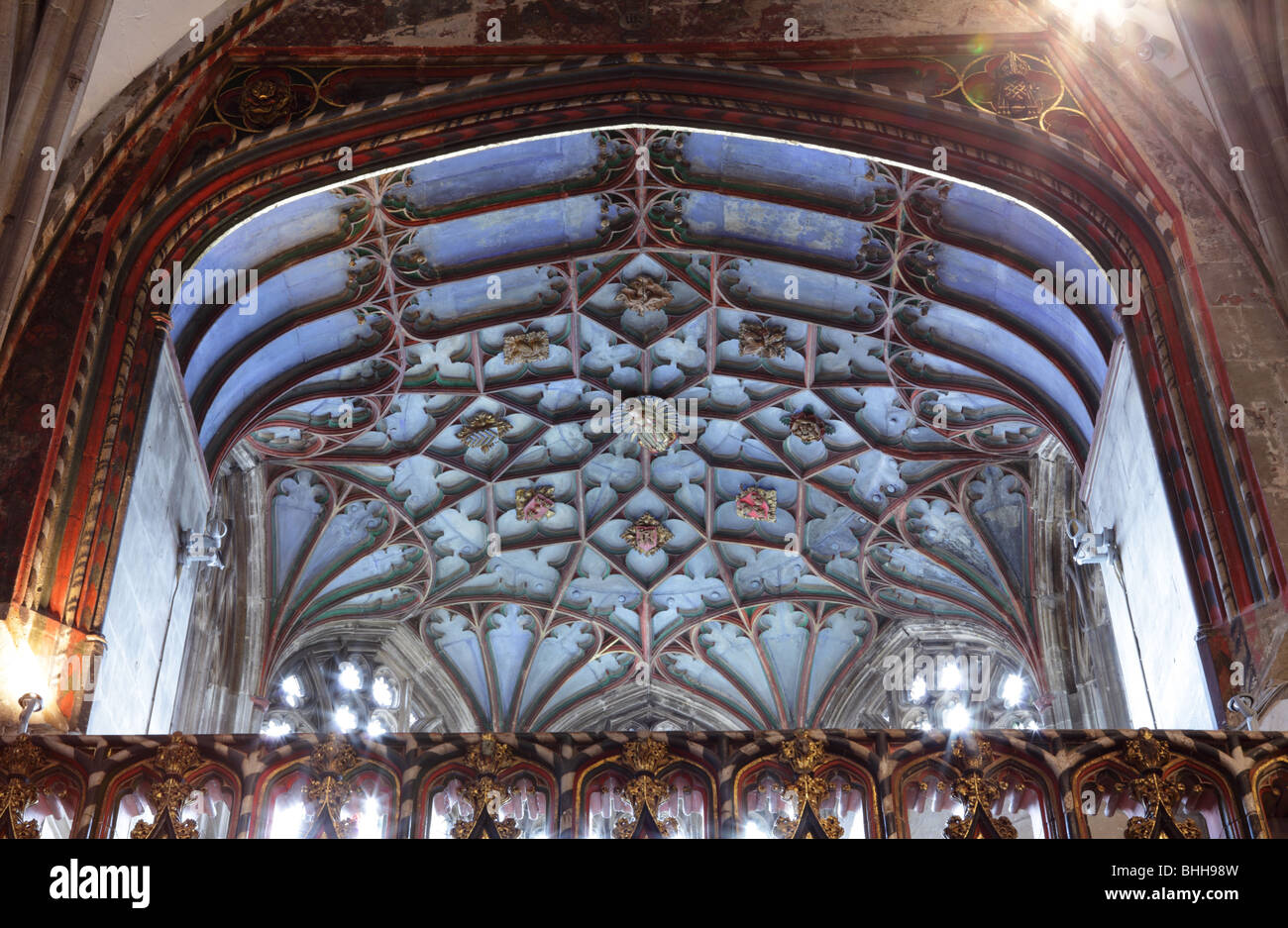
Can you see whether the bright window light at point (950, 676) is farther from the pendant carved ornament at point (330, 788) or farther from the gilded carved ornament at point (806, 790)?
the pendant carved ornament at point (330, 788)

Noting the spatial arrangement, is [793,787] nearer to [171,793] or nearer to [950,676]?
[171,793]

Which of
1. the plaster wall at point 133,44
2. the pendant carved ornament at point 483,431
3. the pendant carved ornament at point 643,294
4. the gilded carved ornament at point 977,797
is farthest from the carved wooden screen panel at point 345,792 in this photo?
the pendant carved ornament at point 483,431

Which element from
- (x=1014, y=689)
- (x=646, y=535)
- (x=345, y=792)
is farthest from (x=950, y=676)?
(x=345, y=792)

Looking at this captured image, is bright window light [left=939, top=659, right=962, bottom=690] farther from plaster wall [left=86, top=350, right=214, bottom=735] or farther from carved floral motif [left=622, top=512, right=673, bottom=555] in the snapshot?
plaster wall [left=86, top=350, right=214, bottom=735]

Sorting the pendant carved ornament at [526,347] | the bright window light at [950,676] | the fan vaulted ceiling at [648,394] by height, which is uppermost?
the pendant carved ornament at [526,347]

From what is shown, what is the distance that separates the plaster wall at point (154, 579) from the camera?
1167cm

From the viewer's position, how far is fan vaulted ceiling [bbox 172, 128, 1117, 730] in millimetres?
14758

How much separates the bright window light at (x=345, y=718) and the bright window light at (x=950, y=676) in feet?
24.7

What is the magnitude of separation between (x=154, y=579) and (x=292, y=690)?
7.60m

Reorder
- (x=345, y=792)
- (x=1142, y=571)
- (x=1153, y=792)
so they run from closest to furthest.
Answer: (x=1153, y=792)
(x=345, y=792)
(x=1142, y=571)

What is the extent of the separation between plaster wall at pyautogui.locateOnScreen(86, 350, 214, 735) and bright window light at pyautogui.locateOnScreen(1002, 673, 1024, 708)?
406 inches

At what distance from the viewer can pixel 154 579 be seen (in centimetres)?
1271

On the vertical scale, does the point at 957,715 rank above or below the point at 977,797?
above
